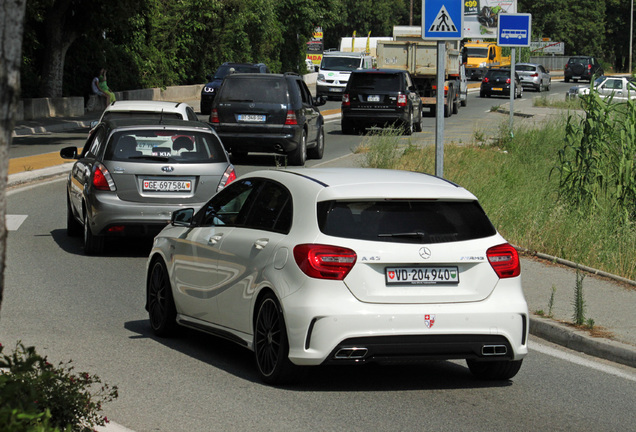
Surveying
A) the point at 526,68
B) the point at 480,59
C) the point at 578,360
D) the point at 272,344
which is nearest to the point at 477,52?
the point at 480,59

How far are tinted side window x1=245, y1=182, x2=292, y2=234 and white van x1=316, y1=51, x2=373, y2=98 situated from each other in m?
45.2

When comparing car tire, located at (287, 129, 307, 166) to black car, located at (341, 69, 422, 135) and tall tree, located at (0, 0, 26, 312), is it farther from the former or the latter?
tall tree, located at (0, 0, 26, 312)

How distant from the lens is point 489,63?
86.5 meters

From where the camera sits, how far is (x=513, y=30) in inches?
1054

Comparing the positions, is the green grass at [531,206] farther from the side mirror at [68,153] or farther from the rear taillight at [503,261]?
the side mirror at [68,153]

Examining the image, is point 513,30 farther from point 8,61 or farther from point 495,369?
point 8,61

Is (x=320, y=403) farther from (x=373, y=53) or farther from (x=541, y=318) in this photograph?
(x=373, y=53)

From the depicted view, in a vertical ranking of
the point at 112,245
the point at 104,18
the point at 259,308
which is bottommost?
the point at 112,245

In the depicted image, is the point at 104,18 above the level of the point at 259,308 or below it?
above

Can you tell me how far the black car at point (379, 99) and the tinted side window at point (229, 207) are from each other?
23624 millimetres

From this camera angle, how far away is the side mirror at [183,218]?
826cm

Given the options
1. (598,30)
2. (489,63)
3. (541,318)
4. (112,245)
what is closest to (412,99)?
(112,245)

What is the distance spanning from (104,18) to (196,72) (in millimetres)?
16280

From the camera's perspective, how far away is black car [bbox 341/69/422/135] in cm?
3164
